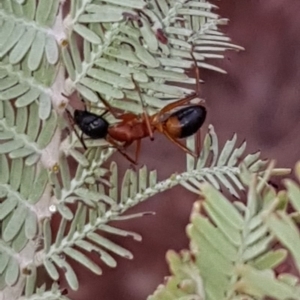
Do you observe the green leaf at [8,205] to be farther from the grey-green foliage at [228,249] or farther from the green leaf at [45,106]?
the grey-green foliage at [228,249]

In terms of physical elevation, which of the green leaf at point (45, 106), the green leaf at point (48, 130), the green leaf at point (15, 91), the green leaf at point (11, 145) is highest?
the green leaf at point (15, 91)

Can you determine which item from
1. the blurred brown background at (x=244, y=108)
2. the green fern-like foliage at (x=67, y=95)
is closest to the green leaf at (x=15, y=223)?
the green fern-like foliage at (x=67, y=95)

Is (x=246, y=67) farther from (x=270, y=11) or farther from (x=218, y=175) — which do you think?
(x=218, y=175)

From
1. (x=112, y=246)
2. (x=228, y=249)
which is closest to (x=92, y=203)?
(x=112, y=246)

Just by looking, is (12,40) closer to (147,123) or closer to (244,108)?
(147,123)

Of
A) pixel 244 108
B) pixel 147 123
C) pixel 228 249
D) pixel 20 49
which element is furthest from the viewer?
pixel 244 108
